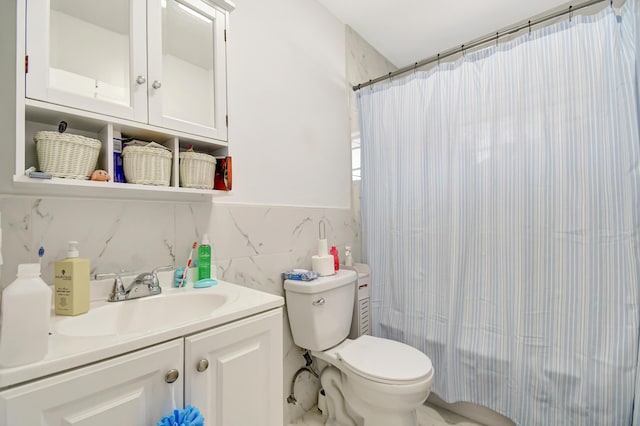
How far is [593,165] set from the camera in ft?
4.15

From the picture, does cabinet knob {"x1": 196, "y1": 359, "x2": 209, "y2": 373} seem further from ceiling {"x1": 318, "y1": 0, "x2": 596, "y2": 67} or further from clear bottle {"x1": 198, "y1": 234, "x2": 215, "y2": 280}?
ceiling {"x1": 318, "y1": 0, "x2": 596, "y2": 67}

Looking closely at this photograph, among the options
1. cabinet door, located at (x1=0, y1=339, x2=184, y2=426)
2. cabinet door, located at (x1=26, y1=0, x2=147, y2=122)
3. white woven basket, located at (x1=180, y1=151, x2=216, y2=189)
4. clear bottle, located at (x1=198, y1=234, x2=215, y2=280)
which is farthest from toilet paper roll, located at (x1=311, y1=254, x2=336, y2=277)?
cabinet door, located at (x1=26, y1=0, x2=147, y2=122)

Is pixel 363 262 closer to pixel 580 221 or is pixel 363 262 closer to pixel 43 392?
pixel 580 221

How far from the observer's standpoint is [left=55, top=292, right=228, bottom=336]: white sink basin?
0.79 metres

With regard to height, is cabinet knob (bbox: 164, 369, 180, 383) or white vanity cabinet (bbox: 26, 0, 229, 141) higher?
white vanity cabinet (bbox: 26, 0, 229, 141)

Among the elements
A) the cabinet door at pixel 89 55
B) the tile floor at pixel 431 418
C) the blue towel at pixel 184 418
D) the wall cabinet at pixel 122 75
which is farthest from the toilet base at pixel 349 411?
the cabinet door at pixel 89 55

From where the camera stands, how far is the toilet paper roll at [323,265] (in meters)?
1.56

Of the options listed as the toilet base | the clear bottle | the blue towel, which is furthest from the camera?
the toilet base

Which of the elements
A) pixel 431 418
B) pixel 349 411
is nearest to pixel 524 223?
pixel 431 418

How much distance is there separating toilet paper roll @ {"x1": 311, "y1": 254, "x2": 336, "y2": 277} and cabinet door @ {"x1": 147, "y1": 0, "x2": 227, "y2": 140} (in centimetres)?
79

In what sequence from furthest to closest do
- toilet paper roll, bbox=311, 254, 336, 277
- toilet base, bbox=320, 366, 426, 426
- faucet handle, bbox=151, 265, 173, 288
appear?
1. toilet paper roll, bbox=311, 254, 336, 277
2. toilet base, bbox=320, 366, 426, 426
3. faucet handle, bbox=151, 265, 173, 288

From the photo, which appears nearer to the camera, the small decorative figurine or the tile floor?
the small decorative figurine

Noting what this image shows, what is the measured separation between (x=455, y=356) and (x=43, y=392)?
1698 mm

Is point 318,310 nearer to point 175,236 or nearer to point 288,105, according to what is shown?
Result: point 175,236
